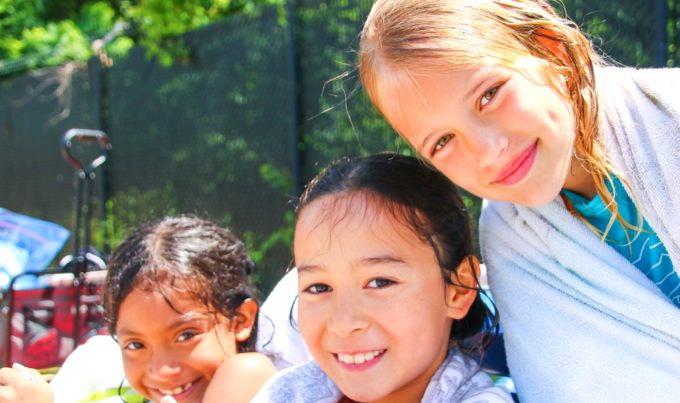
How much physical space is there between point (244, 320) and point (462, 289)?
0.65m

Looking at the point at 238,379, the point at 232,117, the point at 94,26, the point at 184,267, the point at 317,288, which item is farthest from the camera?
the point at 94,26

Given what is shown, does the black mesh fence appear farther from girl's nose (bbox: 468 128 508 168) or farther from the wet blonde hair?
girl's nose (bbox: 468 128 508 168)

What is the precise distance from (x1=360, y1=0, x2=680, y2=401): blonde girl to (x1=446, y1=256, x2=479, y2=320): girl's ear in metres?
0.07

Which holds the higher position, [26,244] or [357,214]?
[357,214]

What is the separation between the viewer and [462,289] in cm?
149

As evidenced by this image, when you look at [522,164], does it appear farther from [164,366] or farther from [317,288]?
[164,366]

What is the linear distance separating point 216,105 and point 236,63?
16.1 inches

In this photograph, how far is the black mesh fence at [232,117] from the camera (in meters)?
4.65

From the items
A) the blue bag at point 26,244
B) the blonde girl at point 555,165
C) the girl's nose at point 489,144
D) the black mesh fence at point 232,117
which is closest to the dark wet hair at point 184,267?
the blonde girl at point 555,165

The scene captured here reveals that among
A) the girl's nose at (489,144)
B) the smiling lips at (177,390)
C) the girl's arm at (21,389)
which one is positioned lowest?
the smiling lips at (177,390)

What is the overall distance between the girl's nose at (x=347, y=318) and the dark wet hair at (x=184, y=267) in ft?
1.77

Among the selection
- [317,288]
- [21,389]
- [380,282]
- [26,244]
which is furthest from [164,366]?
[26,244]

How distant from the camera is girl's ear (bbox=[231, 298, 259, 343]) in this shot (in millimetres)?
1895

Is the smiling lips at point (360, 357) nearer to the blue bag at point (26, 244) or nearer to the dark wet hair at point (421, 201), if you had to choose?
the dark wet hair at point (421, 201)
